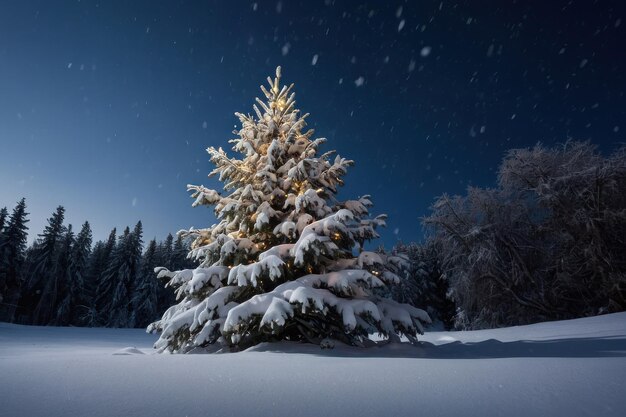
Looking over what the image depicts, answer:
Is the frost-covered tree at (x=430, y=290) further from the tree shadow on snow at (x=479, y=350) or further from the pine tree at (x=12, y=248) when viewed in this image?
the pine tree at (x=12, y=248)

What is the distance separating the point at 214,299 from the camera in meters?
6.41

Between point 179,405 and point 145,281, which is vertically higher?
point 145,281

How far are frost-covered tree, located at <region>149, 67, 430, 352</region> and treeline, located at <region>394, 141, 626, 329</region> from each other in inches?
252

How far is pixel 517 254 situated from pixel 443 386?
14368 millimetres

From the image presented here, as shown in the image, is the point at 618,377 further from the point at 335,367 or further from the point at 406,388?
the point at 335,367

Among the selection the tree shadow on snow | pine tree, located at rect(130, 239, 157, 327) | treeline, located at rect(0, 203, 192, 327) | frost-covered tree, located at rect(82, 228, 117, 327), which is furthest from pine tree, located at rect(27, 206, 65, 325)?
the tree shadow on snow

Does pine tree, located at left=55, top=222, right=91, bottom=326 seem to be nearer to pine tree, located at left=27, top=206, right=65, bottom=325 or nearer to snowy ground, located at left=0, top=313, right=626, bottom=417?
pine tree, located at left=27, top=206, right=65, bottom=325

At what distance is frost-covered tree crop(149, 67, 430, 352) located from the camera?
588cm

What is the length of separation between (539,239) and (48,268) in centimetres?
4572

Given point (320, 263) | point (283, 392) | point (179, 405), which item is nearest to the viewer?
point (179, 405)

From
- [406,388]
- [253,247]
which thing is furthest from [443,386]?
[253,247]

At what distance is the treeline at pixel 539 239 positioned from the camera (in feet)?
42.1

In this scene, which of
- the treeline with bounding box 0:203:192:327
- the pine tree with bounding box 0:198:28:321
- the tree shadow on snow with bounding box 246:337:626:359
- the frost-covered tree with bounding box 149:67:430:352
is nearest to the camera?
the tree shadow on snow with bounding box 246:337:626:359

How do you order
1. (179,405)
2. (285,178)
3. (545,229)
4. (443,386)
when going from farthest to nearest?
(545,229), (285,178), (443,386), (179,405)
